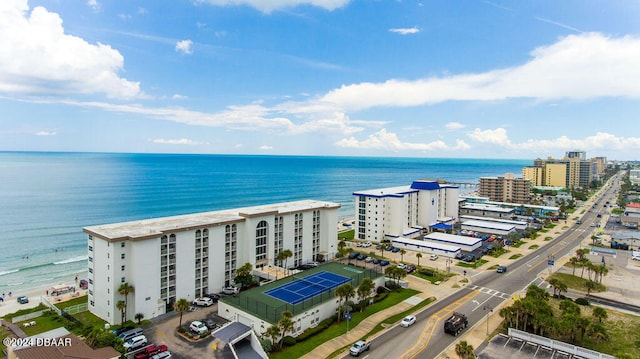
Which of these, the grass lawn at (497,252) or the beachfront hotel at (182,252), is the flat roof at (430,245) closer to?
the grass lawn at (497,252)

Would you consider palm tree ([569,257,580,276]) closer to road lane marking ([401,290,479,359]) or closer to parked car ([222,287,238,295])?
road lane marking ([401,290,479,359])

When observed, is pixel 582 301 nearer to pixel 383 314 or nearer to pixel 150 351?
Result: pixel 383 314

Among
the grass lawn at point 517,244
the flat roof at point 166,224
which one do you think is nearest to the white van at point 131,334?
the flat roof at point 166,224

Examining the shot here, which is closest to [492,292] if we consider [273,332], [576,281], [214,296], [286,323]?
[576,281]

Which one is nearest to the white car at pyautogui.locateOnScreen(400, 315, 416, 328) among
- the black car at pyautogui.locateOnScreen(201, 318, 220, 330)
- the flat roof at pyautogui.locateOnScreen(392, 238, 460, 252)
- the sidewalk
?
the sidewalk

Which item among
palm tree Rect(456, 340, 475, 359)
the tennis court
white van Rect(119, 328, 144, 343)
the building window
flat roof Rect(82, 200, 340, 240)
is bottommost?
white van Rect(119, 328, 144, 343)
